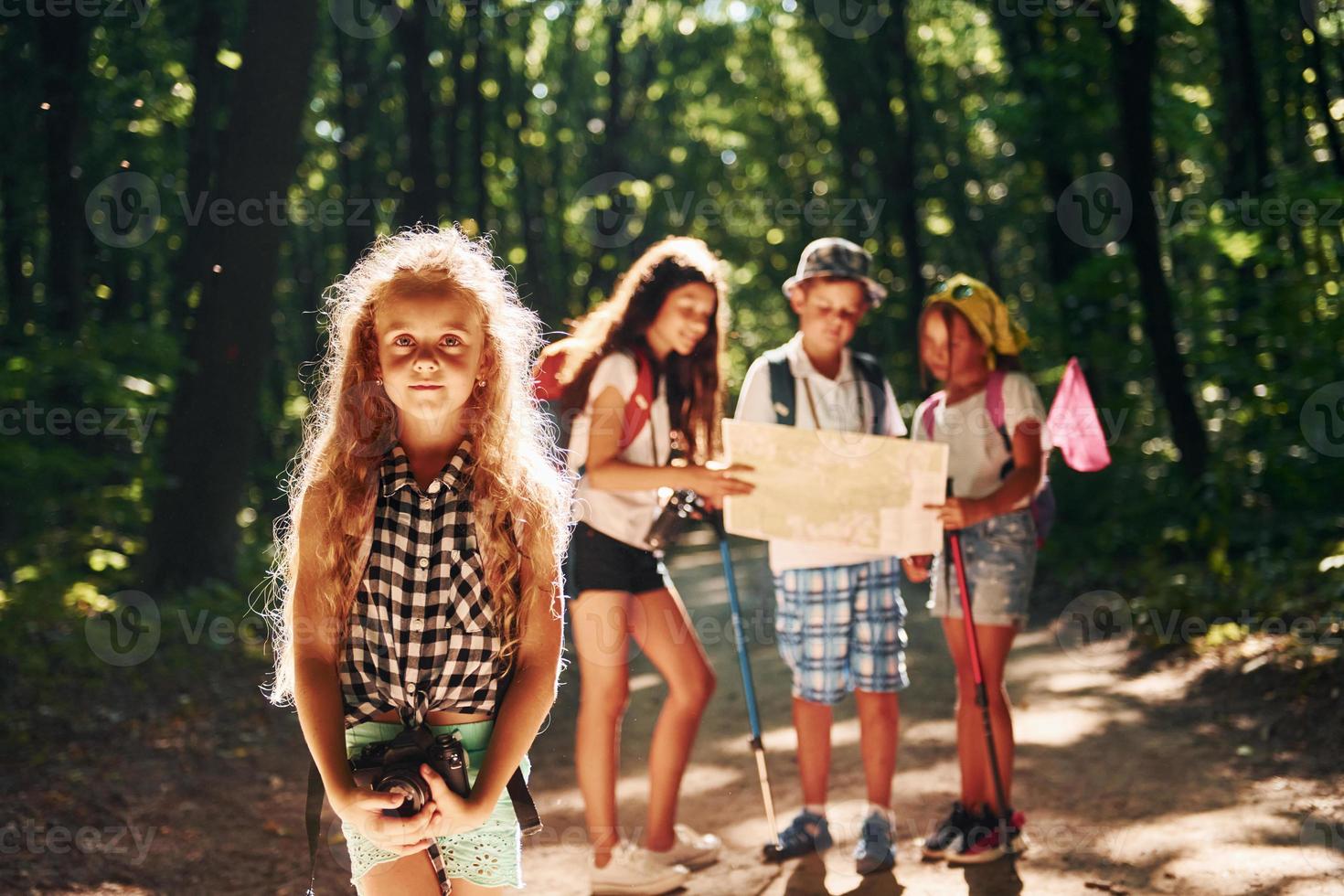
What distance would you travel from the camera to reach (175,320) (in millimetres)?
16703

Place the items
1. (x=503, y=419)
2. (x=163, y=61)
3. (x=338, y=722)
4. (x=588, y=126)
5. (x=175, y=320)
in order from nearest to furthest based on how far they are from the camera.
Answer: (x=338, y=722) → (x=503, y=419) → (x=163, y=61) → (x=175, y=320) → (x=588, y=126)

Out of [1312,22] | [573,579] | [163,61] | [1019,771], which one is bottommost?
[1019,771]

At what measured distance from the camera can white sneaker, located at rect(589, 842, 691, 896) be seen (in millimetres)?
5121

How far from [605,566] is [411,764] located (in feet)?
8.50

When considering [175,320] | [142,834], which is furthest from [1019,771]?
[175,320]

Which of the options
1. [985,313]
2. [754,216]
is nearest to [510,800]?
[985,313]

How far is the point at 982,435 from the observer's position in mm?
5480

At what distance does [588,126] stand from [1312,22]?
66.2ft

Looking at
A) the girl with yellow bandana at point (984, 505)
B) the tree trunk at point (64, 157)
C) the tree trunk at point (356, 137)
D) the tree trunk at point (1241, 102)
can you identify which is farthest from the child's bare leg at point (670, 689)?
the tree trunk at point (356, 137)

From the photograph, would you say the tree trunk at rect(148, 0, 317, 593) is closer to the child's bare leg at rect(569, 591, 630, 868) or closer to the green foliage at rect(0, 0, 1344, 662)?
the green foliage at rect(0, 0, 1344, 662)

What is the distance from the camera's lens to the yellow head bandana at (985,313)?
5.41m

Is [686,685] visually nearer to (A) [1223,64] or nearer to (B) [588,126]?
(A) [1223,64]

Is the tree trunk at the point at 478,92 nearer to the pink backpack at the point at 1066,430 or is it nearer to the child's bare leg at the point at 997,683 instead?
the pink backpack at the point at 1066,430

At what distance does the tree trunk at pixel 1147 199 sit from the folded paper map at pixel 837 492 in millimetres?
7917
